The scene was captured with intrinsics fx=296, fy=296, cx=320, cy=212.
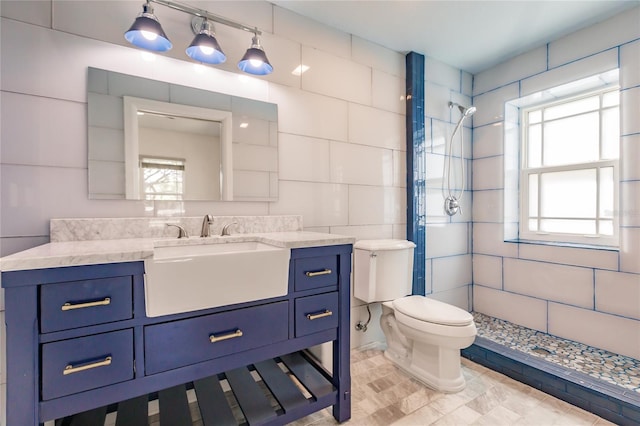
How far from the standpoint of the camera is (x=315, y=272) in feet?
4.52

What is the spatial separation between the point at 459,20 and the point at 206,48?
65.9 inches

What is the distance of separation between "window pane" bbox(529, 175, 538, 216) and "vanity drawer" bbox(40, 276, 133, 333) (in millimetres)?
Result: 2987

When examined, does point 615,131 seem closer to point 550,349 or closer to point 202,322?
point 550,349

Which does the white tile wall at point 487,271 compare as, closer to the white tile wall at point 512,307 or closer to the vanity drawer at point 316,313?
the white tile wall at point 512,307

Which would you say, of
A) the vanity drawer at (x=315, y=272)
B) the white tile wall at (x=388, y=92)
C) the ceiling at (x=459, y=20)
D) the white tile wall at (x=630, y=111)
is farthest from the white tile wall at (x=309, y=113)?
the white tile wall at (x=630, y=111)

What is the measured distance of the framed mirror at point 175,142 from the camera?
4.58ft

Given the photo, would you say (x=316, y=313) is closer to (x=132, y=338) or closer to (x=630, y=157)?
(x=132, y=338)

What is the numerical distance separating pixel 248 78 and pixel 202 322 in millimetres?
1371

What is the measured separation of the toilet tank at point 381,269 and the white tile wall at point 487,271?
3.74 ft

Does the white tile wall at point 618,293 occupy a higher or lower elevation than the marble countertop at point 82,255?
lower

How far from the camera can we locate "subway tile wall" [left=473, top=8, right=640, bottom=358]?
1.90m

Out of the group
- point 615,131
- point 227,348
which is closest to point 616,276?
point 615,131

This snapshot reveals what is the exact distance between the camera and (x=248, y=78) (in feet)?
5.76

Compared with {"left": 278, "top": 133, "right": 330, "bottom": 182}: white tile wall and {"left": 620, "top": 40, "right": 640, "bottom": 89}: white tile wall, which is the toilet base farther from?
{"left": 620, "top": 40, "right": 640, "bottom": 89}: white tile wall
